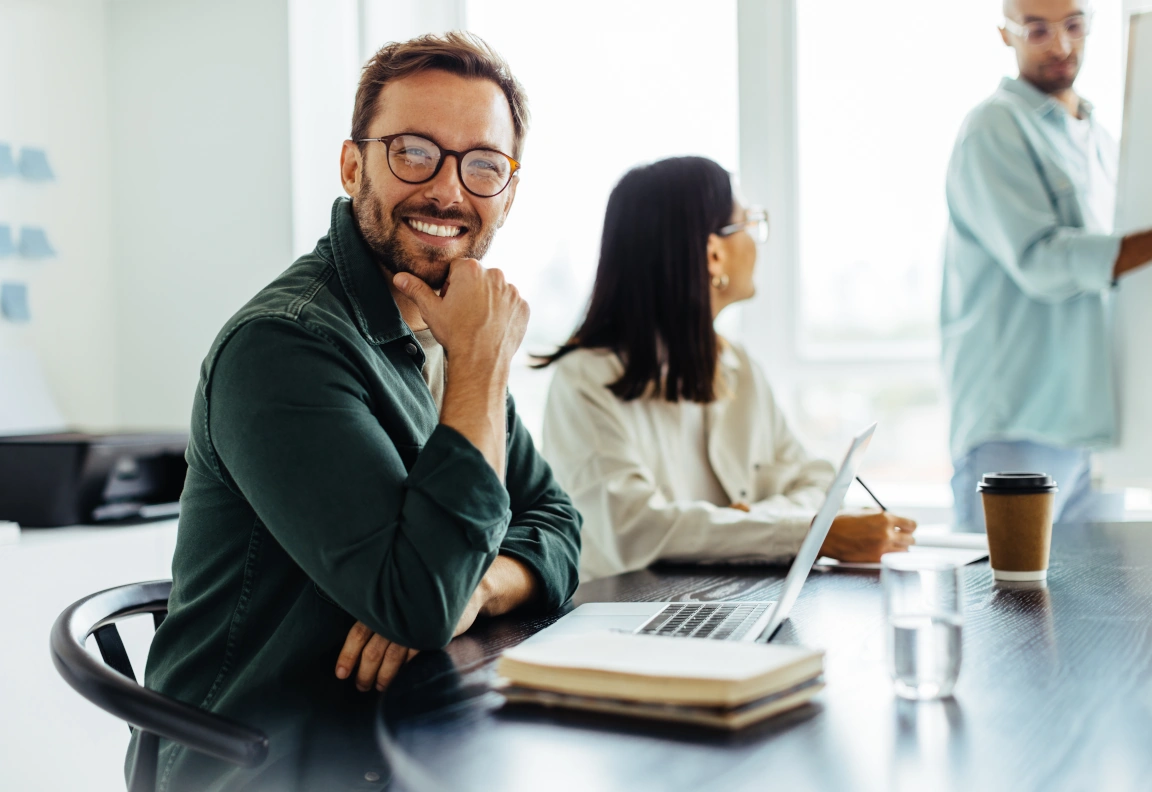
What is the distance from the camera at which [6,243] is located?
2949 millimetres

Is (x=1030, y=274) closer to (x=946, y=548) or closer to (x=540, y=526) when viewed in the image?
(x=946, y=548)

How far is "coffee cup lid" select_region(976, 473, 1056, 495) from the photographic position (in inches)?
53.6

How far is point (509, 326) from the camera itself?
50.0 inches

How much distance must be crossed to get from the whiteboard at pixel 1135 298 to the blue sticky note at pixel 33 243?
275 cm

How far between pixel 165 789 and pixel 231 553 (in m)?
0.24

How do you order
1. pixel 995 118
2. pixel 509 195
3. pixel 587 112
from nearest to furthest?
pixel 509 195, pixel 995 118, pixel 587 112

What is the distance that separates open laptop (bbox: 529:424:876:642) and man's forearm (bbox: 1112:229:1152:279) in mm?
1452

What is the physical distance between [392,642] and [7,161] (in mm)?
2514

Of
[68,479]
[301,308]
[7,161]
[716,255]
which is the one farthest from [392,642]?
[7,161]

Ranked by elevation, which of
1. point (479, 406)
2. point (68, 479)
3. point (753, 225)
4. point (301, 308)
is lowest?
point (68, 479)

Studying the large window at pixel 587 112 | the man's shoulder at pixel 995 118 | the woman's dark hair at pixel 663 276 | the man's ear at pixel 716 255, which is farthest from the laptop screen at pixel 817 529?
the large window at pixel 587 112

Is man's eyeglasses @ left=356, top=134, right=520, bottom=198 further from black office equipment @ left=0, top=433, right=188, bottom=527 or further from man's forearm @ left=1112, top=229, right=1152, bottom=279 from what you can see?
man's forearm @ left=1112, top=229, right=1152, bottom=279

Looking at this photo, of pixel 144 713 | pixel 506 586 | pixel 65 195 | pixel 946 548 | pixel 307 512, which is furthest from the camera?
pixel 65 195

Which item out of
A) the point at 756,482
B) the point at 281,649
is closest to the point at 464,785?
the point at 281,649
